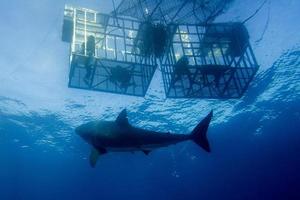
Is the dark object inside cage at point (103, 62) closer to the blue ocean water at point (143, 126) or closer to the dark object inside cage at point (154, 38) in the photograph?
the dark object inside cage at point (154, 38)

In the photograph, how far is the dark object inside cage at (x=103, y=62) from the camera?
11352 mm

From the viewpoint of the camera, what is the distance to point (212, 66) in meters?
12.2

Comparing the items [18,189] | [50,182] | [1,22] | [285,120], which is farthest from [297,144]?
[18,189]

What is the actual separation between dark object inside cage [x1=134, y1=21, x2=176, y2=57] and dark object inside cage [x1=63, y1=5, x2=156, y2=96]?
27 centimetres

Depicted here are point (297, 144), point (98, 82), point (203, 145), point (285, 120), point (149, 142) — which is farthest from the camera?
point (297, 144)

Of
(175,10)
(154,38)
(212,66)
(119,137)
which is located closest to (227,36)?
(212,66)

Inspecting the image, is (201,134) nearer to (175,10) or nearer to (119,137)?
(119,137)

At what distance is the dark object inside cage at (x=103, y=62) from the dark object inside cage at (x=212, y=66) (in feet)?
4.01

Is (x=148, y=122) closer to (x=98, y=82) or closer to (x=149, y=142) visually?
(x=98, y=82)

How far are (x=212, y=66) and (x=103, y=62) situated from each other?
14.6ft

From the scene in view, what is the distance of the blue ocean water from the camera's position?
18.9 m

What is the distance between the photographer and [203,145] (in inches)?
307

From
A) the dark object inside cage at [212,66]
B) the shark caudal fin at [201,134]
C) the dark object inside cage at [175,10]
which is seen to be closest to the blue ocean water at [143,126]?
the dark object inside cage at [175,10]

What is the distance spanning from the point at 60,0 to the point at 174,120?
16776 mm
